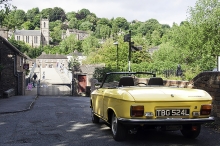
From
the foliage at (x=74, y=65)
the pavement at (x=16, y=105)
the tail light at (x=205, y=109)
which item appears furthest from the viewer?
the foliage at (x=74, y=65)

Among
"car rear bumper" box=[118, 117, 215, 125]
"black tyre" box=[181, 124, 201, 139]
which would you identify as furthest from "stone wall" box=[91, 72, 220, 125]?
"car rear bumper" box=[118, 117, 215, 125]

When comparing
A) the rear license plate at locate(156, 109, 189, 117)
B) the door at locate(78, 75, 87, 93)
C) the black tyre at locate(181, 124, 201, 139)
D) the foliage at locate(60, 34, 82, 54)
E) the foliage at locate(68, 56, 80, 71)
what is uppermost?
the foliage at locate(60, 34, 82, 54)

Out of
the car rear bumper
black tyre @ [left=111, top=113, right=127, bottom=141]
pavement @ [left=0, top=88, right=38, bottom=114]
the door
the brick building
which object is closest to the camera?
the car rear bumper

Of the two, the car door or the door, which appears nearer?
the car door

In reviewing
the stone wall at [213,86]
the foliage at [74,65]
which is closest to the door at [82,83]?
the foliage at [74,65]

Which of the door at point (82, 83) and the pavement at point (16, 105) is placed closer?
the pavement at point (16, 105)

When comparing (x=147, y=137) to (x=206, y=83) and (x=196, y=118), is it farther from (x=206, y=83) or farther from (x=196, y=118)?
(x=206, y=83)

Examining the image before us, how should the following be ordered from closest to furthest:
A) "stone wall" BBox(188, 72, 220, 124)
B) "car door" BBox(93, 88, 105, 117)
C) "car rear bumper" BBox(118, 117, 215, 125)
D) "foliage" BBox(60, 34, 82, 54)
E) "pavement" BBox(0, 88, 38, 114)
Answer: "car rear bumper" BBox(118, 117, 215, 125), "car door" BBox(93, 88, 105, 117), "stone wall" BBox(188, 72, 220, 124), "pavement" BBox(0, 88, 38, 114), "foliage" BBox(60, 34, 82, 54)

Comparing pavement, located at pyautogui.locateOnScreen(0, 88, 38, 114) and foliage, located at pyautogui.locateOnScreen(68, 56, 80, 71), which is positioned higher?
foliage, located at pyautogui.locateOnScreen(68, 56, 80, 71)

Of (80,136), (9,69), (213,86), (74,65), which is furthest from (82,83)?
(80,136)

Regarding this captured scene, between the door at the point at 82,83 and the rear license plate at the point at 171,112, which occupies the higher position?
the rear license plate at the point at 171,112

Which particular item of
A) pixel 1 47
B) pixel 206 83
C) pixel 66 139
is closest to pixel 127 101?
pixel 66 139

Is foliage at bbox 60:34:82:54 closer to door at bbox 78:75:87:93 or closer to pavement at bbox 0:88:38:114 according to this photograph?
door at bbox 78:75:87:93

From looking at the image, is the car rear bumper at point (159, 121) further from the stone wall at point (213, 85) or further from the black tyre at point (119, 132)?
the stone wall at point (213, 85)
